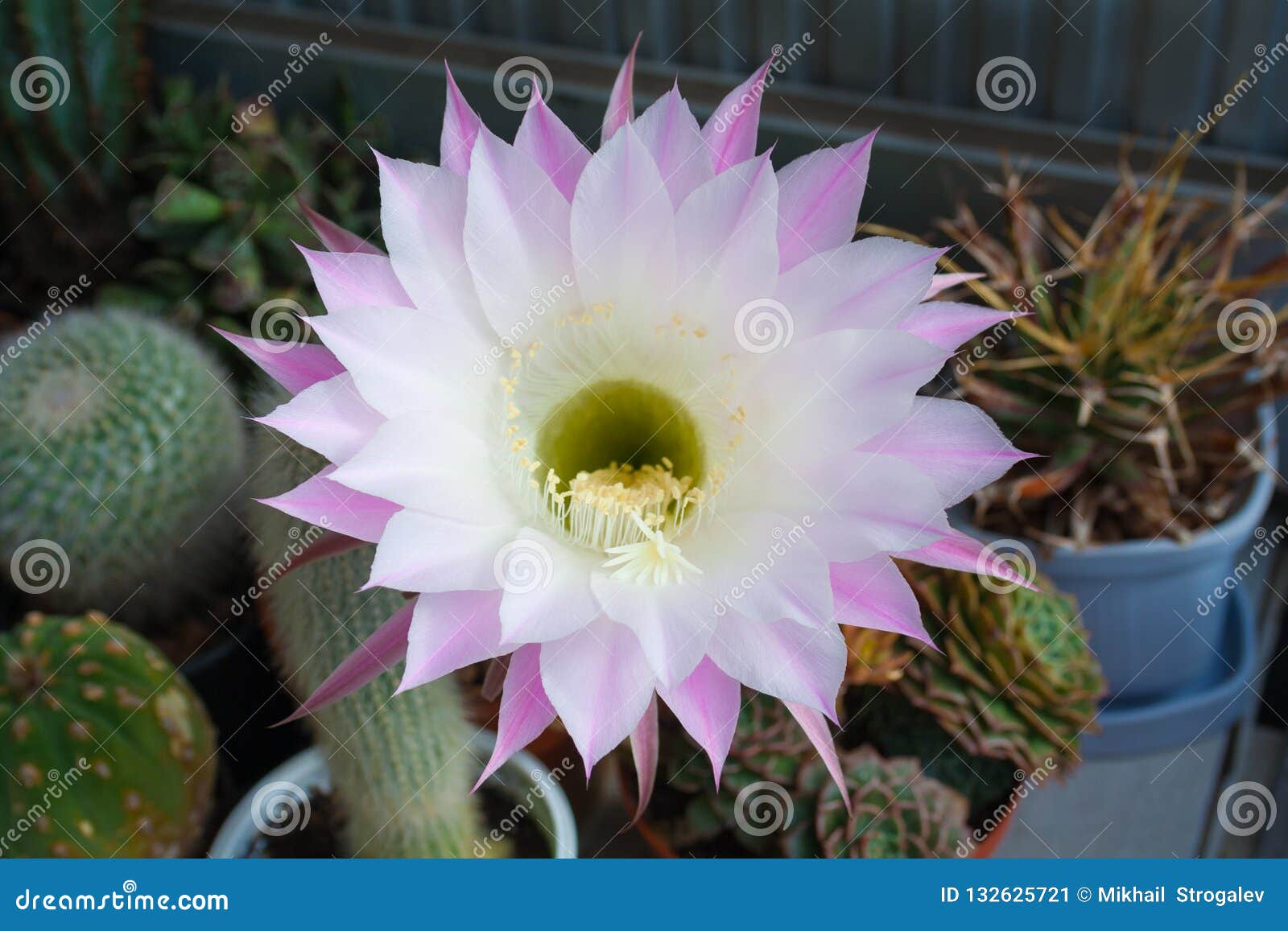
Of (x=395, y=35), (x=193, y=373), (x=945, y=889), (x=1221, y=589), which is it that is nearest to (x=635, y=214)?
(x=945, y=889)

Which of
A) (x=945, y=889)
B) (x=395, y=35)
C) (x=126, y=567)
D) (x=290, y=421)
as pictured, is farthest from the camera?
(x=395, y=35)

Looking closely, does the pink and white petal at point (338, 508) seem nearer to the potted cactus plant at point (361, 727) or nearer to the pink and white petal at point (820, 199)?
the potted cactus plant at point (361, 727)

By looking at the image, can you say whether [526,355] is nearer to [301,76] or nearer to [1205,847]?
[1205,847]

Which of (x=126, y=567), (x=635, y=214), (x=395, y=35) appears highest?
(x=395, y=35)

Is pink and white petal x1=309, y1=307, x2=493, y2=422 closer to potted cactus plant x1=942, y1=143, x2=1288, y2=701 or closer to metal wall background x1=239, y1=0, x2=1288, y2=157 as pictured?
potted cactus plant x1=942, y1=143, x2=1288, y2=701

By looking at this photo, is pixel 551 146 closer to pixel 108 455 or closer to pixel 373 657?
pixel 373 657

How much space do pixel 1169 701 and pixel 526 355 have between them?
2.06 ft

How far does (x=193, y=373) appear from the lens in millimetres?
798

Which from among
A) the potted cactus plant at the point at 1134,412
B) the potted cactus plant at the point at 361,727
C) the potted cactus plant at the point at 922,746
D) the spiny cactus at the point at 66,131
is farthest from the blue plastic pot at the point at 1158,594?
the spiny cactus at the point at 66,131

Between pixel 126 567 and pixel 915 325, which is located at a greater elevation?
pixel 915 325

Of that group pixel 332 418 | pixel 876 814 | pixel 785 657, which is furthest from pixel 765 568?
pixel 876 814

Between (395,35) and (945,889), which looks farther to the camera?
(395,35)

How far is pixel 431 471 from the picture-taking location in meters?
0.35

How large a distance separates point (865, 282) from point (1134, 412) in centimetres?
49
